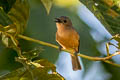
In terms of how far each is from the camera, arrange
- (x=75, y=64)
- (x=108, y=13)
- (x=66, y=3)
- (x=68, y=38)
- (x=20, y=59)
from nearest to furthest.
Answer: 1. (x=20, y=59)
2. (x=108, y=13)
3. (x=66, y=3)
4. (x=75, y=64)
5. (x=68, y=38)

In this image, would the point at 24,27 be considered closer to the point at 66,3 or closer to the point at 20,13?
the point at 20,13

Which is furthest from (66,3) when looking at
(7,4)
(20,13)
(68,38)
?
(7,4)

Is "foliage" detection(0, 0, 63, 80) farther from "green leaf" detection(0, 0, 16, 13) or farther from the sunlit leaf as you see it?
the sunlit leaf

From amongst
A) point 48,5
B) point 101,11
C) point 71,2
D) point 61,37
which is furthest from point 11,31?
point 61,37

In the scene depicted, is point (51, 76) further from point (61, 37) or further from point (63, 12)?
point (61, 37)

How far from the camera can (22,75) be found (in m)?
1.24

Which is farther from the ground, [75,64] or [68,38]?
[68,38]

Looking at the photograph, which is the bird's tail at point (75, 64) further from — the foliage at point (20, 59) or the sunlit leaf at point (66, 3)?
the foliage at point (20, 59)

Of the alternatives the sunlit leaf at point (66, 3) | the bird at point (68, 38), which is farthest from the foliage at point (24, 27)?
the bird at point (68, 38)

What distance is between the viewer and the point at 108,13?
1.37 metres

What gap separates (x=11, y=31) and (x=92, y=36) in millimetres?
1157

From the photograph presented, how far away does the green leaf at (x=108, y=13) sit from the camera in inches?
50.2

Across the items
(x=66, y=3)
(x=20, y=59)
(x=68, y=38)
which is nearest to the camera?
(x=20, y=59)

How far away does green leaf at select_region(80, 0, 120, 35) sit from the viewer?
1274 mm
